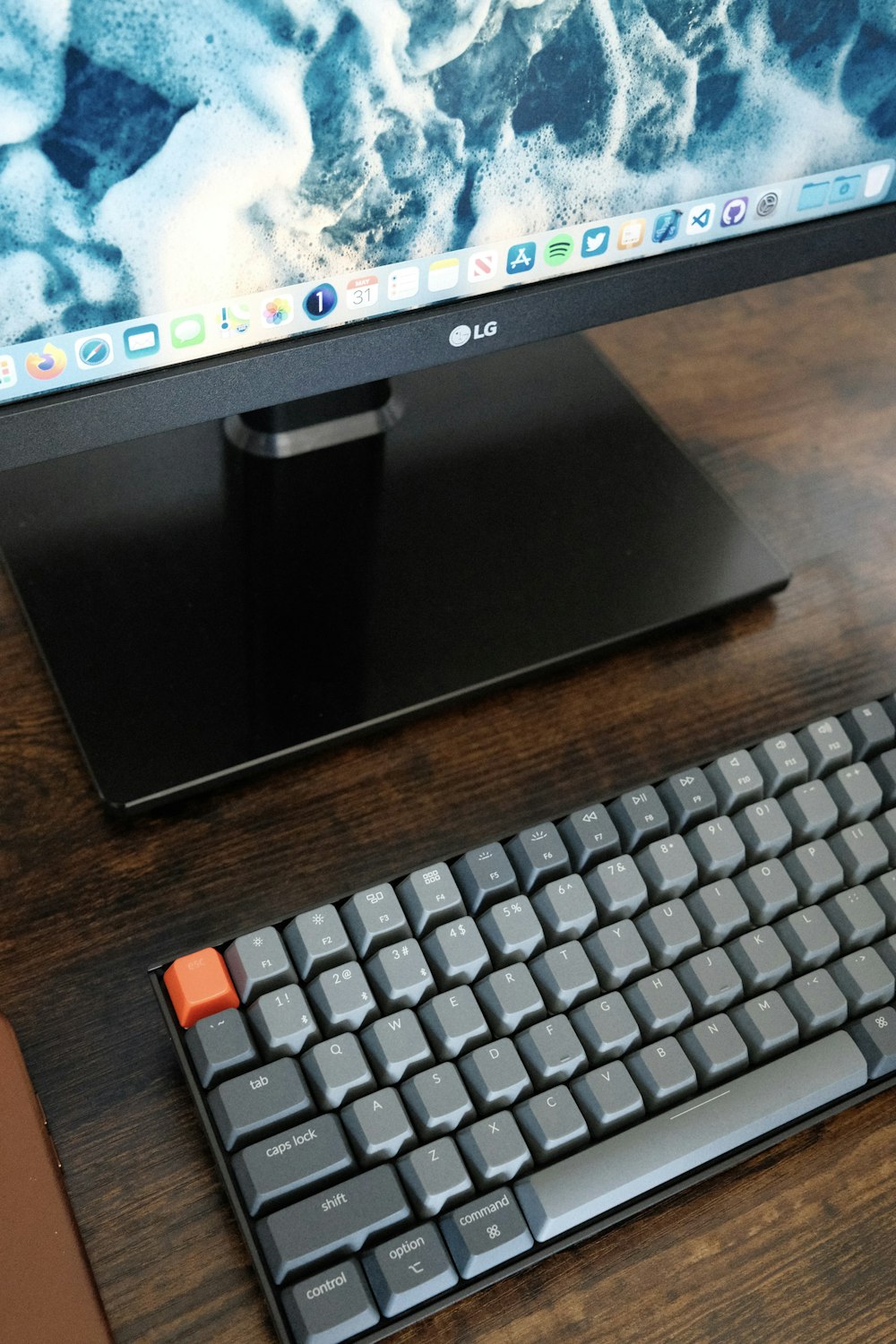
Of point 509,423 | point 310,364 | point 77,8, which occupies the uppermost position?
point 77,8

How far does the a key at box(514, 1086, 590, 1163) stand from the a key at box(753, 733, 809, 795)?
0.17m

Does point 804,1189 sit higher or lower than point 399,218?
lower

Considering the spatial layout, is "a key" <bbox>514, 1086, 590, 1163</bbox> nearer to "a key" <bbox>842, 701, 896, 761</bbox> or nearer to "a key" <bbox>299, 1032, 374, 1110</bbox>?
"a key" <bbox>299, 1032, 374, 1110</bbox>

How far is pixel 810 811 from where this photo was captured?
20.5 inches

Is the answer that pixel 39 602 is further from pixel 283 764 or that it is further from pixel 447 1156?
pixel 447 1156

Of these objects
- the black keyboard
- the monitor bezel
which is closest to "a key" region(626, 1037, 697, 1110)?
the black keyboard

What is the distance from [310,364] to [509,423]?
19 cm

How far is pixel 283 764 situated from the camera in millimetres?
539

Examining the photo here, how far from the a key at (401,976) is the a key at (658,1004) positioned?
73 mm

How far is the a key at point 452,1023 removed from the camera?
44 centimetres

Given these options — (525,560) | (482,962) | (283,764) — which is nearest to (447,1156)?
(482,962)

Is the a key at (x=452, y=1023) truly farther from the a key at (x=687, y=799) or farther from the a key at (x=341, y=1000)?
the a key at (x=687, y=799)

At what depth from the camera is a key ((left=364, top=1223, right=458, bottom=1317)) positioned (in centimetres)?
40

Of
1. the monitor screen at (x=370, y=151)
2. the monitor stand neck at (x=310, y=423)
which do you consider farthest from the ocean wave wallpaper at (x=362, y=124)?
the monitor stand neck at (x=310, y=423)
